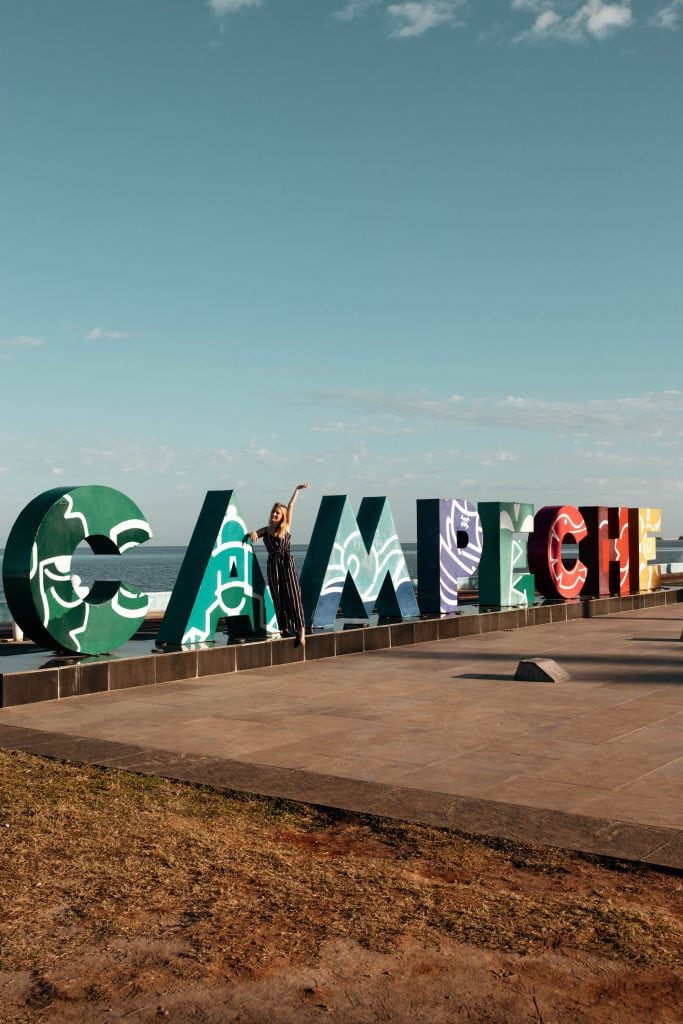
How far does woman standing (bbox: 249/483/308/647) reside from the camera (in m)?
17.8

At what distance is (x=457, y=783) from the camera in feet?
28.5

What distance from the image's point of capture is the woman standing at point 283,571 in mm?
A: 17750

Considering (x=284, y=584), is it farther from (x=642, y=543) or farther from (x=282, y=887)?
(x=642, y=543)

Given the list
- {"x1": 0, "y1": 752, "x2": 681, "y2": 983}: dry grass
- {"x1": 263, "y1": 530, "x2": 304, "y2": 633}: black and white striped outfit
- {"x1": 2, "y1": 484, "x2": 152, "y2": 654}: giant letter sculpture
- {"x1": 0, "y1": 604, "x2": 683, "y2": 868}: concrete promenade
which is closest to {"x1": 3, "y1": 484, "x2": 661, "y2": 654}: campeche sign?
{"x1": 2, "y1": 484, "x2": 152, "y2": 654}: giant letter sculpture

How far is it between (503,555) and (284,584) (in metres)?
8.53

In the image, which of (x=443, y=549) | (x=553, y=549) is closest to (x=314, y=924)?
(x=443, y=549)

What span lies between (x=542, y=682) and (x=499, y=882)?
9.04 meters

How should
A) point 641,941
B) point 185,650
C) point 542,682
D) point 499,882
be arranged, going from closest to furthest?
1. point 641,941
2. point 499,882
3. point 542,682
4. point 185,650

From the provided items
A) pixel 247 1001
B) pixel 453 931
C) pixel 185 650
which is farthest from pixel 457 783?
pixel 185 650

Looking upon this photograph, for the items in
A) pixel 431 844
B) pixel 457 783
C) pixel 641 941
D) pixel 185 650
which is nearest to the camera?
pixel 641 941

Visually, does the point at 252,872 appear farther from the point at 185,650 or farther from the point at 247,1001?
the point at 185,650

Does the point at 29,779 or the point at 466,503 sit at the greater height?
the point at 466,503

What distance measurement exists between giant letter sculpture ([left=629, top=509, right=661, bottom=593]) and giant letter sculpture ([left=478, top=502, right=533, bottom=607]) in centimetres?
612

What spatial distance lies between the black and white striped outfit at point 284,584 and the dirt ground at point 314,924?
1010cm
